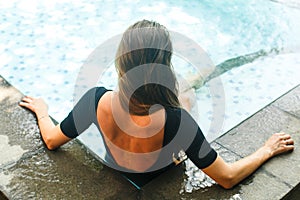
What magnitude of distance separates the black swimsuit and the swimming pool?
417mm

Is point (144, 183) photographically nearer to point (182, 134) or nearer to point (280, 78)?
point (182, 134)

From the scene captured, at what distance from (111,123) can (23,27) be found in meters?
2.97

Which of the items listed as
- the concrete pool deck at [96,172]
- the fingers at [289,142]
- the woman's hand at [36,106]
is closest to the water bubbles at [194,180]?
the concrete pool deck at [96,172]

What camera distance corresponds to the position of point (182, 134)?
7.44 ft

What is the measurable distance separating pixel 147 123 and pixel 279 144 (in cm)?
94

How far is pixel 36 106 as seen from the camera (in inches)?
119

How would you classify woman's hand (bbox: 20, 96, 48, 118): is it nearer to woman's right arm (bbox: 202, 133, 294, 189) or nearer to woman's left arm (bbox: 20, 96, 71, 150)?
woman's left arm (bbox: 20, 96, 71, 150)

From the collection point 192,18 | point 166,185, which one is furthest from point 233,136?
point 192,18

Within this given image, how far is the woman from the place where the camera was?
202 cm

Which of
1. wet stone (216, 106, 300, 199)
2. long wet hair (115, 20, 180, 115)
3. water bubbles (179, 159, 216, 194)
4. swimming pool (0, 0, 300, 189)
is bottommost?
swimming pool (0, 0, 300, 189)

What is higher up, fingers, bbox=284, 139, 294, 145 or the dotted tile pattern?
fingers, bbox=284, 139, 294, 145

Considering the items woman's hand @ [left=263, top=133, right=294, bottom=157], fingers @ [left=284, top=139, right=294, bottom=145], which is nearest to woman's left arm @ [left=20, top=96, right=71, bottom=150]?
woman's hand @ [left=263, top=133, right=294, bottom=157]

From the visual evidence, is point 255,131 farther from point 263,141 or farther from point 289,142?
point 289,142

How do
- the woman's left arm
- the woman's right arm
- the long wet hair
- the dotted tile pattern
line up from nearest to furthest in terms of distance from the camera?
the long wet hair, the woman's right arm, the woman's left arm, the dotted tile pattern
